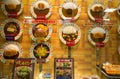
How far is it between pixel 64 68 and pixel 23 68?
1.86ft

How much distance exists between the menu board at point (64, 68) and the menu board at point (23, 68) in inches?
13.5

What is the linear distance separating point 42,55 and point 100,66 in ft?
2.73

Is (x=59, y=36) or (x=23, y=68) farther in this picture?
(x=59, y=36)

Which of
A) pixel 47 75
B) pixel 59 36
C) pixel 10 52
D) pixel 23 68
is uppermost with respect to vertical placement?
pixel 59 36

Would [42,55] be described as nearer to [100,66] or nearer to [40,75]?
[40,75]

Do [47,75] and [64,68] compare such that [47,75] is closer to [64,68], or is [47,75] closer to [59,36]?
[64,68]

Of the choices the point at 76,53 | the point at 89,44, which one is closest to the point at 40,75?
the point at 76,53

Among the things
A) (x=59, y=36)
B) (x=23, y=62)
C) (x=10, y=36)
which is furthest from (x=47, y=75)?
(x=10, y=36)

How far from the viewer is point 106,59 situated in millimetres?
3584

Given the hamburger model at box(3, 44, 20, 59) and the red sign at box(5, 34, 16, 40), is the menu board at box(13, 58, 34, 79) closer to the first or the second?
the hamburger model at box(3, 44, 20, 59)

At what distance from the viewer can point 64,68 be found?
3.46 metres

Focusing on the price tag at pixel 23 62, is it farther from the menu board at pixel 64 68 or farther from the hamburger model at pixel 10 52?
the menu board at pixel 64 68

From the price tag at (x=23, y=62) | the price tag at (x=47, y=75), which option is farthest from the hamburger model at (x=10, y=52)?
the price tag at (x=47, y=75)

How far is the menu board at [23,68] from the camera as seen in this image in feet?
11.0
